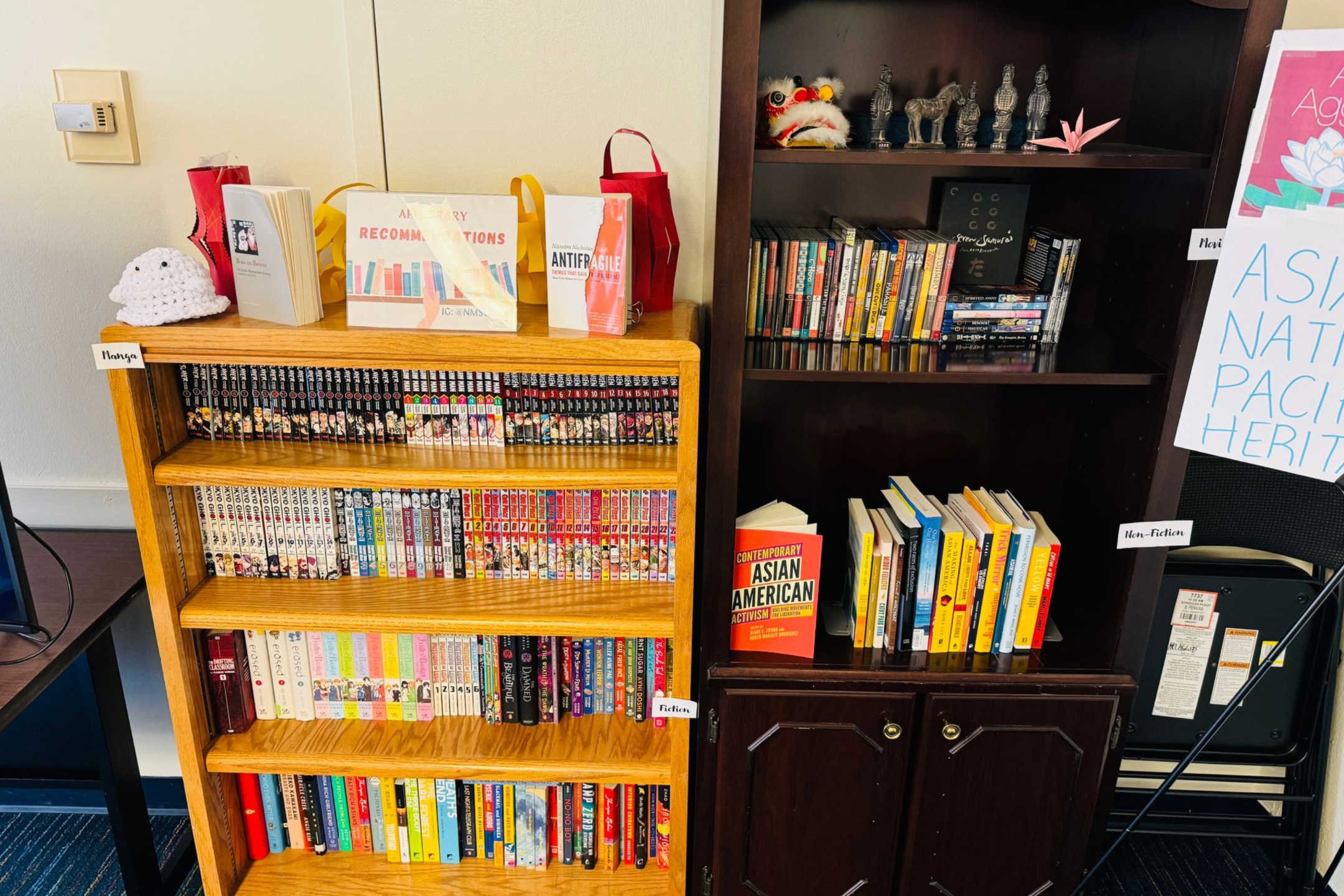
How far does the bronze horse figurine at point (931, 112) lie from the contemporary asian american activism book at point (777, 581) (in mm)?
673

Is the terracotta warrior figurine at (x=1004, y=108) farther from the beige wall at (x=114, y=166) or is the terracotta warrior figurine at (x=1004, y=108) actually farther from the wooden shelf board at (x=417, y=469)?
the beige wall at (x=114, y=166)

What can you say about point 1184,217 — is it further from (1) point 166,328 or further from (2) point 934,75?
(1) point 166,328

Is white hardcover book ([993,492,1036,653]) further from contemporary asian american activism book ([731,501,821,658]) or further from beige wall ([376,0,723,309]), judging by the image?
beige wall ([376,0,723,309])

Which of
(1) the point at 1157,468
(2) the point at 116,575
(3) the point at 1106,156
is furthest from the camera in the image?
(2) the point at 116,575

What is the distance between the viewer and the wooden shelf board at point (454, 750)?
172 centimetres

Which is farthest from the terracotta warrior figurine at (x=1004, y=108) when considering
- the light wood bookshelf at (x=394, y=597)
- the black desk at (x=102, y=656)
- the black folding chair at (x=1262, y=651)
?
the black desk at (x=102, y=656)

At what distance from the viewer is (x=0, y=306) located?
1.84 metres

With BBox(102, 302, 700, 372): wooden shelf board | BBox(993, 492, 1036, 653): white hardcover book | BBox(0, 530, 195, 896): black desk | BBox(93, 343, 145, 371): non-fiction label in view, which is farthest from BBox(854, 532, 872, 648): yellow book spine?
BBox(0, 530, 195, 896): black desk

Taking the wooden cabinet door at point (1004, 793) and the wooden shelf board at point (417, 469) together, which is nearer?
the wooden shelf board at point (417, 469)

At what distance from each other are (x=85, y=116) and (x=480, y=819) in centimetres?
155

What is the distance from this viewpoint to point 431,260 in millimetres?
1468

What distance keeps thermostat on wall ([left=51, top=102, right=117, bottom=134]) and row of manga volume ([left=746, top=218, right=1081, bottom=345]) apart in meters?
1.21

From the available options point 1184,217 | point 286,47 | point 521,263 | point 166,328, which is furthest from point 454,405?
point 1184,217

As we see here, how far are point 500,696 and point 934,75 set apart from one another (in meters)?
1.42
